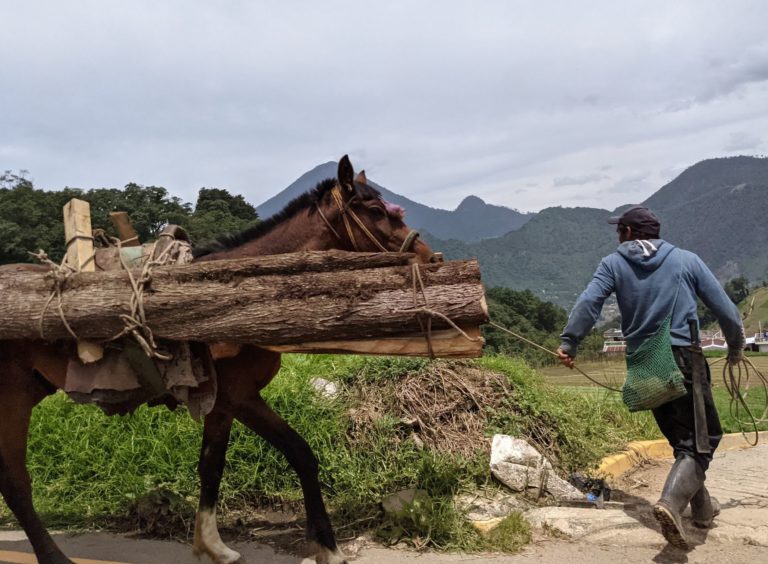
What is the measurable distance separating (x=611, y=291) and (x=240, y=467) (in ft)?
10.6

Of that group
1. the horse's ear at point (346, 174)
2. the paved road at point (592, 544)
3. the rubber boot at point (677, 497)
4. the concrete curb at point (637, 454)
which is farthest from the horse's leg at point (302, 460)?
the concrete curb at point (637, 454)

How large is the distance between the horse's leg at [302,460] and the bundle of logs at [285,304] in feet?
2.49

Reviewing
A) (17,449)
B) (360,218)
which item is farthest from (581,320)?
(17,449)

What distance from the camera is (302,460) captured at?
3.92 meters

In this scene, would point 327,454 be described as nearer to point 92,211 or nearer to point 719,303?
point 719,303

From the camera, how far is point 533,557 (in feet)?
12.5

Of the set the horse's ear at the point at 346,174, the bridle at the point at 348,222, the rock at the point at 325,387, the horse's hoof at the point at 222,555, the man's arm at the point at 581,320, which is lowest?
the horse's hoof at the point at 222,555

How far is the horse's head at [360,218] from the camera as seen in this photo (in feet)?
12.8

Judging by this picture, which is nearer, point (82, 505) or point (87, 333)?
point (87, 333)

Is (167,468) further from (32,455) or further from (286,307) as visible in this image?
(286,307)

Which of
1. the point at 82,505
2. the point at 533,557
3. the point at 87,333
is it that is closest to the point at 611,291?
the point at 533,557

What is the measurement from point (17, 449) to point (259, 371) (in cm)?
161

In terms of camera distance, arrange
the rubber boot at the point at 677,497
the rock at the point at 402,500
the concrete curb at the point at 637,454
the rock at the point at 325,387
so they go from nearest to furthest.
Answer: the rubber boot at the point at 677,497 → the rock at the point at 402,500 → the concrete curb at the point at 637,454 → the rock at the point at 325,387

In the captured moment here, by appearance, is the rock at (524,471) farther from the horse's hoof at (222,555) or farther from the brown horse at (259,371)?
the horse's hoof at (222,555)
